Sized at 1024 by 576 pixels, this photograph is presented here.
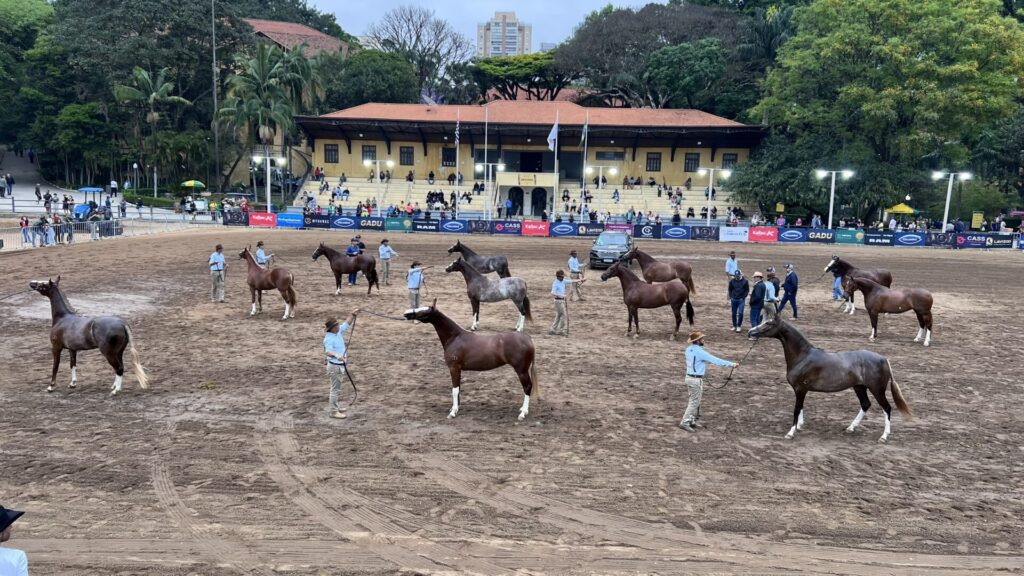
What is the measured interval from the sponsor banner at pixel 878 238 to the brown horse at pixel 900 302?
1038 inches

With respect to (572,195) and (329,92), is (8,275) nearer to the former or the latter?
(572,195)

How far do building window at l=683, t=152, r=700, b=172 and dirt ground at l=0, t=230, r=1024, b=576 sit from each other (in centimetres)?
4399

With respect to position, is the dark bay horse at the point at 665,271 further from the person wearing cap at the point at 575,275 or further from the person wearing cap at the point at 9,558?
the person wearing cap at the point at 9,558

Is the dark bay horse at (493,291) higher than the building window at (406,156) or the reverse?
the reverse

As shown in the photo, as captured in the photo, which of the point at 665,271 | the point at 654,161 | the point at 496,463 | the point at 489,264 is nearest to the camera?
the point at 496,463

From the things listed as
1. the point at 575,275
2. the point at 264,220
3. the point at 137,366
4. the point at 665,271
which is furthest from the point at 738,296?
the point at 264,220

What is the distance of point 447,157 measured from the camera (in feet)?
200

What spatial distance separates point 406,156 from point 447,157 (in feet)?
12.3

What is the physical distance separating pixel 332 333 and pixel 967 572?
8486 millimetres

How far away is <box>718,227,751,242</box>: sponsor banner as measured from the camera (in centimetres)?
4175

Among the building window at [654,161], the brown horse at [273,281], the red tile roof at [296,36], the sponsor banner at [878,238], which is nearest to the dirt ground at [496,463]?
the brown horse at [273,281]

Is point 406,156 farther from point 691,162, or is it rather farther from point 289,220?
point 691,162

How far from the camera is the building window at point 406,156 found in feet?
199

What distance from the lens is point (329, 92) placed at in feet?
223
